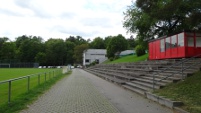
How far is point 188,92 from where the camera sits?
35.4 ft

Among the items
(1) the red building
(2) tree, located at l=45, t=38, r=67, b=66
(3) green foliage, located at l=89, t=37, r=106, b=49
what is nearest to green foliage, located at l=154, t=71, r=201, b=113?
(1) the red building

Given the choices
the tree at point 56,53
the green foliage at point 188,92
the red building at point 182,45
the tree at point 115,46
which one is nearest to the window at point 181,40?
the red building at point 182,45

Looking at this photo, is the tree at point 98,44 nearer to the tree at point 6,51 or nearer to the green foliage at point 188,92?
the tree at point 6,51

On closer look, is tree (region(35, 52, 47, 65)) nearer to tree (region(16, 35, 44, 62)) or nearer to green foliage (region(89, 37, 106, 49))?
tree (region(16, 35, 44, 62))

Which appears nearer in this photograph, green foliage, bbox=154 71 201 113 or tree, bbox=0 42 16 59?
green foliage, bbox=154 71 201 113

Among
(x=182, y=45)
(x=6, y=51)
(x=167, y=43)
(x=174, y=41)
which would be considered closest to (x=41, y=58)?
(x=6, y=51)

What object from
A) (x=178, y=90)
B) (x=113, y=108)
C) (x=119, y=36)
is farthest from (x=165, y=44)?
(x=119, y=36)

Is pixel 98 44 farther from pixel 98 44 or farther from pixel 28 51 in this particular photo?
pixel 28 51

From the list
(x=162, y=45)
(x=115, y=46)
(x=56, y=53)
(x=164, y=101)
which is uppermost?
(x=115, y=46)

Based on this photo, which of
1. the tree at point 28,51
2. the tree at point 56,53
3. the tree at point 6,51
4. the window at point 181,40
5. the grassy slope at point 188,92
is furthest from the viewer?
the tree at point 56,53

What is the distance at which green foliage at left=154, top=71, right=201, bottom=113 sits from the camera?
29.6 feet

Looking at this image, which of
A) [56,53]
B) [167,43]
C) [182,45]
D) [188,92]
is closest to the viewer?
[188,92]

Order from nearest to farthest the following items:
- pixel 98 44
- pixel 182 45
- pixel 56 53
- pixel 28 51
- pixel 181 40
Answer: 1. pixel 182 45
2. pixel 181 40
3. pixel 28 51
4. pixel 56 53
5. pixel 98 44

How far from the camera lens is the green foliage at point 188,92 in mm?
9012
